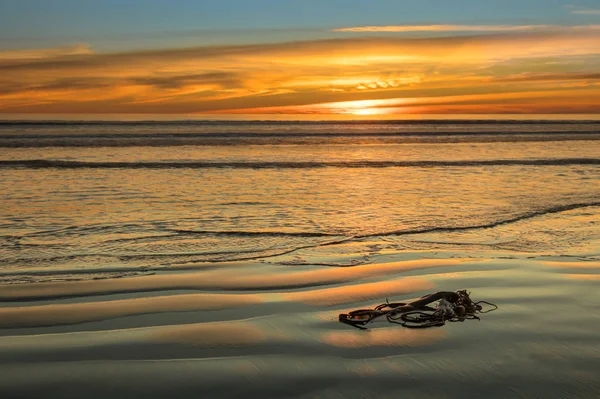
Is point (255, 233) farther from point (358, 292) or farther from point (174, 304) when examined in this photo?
point (174, 304)

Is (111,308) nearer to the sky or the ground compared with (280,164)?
nearer to the ground

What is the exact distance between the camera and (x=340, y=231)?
998 cm

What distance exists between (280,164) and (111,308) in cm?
1762

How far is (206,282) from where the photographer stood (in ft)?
22.8

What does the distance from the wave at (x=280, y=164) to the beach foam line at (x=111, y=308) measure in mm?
15655

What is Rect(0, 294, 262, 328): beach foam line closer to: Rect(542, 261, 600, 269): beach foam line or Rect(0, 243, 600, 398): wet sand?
Rect(0, 243, 600, 398): wet sand

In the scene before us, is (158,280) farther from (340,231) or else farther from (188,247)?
(340,231)

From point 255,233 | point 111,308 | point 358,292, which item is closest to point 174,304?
point 111,308

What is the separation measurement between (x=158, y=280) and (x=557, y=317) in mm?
3976

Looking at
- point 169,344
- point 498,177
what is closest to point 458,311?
point 169,344

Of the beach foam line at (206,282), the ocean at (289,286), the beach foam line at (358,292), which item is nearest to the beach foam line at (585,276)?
the ocean at (289,286)

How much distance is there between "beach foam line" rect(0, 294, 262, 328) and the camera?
18.3 ft

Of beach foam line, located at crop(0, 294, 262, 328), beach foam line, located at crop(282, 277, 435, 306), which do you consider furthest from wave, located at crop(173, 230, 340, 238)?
beach foam line, located at crop(0, 294, 262, 328)

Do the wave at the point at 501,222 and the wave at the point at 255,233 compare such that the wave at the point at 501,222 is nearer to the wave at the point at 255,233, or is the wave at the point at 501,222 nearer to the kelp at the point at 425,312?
the wave at the point at 255,233
